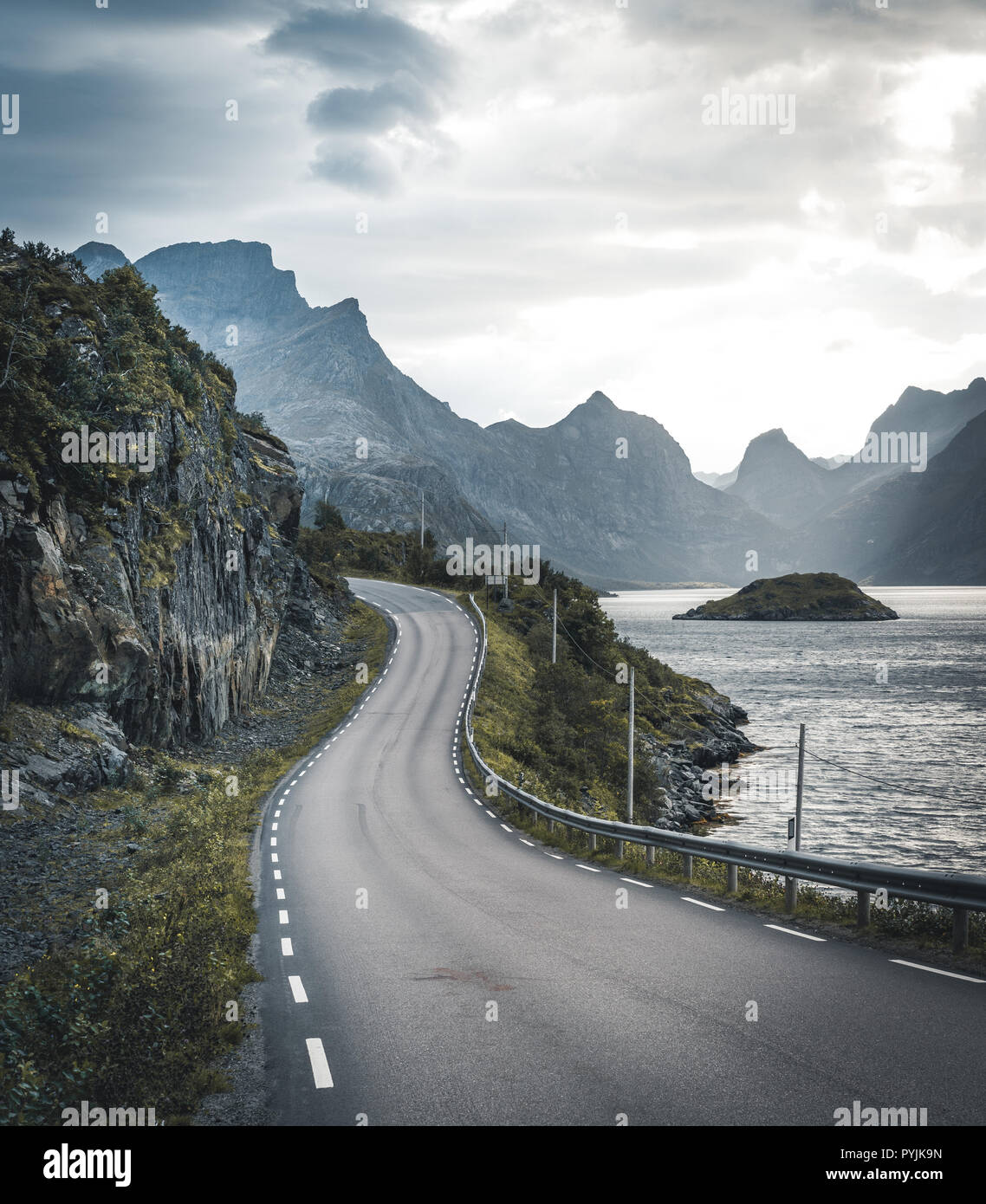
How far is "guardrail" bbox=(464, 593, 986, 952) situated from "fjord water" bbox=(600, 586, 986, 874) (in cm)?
962

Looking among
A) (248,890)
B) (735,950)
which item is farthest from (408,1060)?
(248,890)

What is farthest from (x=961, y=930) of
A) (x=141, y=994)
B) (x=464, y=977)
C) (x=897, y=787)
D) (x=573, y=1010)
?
(x=897, y=787)

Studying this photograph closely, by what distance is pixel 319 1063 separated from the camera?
7938 mm

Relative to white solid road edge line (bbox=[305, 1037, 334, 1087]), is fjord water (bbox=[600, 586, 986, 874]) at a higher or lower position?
lower

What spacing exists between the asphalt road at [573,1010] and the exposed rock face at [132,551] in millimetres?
9070

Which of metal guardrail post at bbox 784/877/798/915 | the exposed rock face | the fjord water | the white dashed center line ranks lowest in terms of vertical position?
the fjord water

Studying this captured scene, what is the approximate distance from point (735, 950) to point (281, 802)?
18.3 m

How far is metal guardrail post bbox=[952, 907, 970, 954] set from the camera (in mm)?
10398

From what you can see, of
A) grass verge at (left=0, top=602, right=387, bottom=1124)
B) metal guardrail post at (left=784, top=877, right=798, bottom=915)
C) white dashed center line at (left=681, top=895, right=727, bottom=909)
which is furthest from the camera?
white dashed center line at (left=681, top=895, right=727, bottom=909)

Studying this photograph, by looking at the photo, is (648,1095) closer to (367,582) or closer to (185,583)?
(185,583)

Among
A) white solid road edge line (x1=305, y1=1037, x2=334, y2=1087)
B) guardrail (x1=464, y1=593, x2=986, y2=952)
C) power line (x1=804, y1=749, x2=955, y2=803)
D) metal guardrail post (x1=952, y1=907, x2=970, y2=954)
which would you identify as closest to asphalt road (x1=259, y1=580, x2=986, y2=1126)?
white solid road edge line (x1=305, y1=1037, x2=334, y2=1087)

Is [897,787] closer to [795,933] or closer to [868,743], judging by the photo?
[868,743]

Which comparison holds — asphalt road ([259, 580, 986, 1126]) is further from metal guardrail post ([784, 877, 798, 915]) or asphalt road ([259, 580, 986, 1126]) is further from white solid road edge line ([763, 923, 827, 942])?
metal guardrail post ([784, 877, 798, 915])
